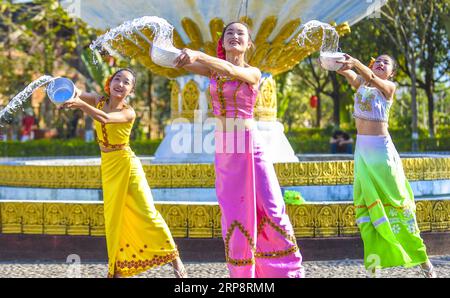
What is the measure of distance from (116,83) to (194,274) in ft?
5.59

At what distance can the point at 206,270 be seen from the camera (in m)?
6.32

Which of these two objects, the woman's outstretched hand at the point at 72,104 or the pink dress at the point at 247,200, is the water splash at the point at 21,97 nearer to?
the woman's outstretched hand at the point at 72,104

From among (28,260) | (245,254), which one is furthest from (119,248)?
(28,260)

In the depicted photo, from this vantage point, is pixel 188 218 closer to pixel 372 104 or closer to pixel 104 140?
pixel 104 140

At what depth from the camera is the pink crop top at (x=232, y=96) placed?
4496 millimetres

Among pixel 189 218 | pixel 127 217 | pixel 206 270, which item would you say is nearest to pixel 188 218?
pixel 189 218

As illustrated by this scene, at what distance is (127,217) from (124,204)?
4.3 inches

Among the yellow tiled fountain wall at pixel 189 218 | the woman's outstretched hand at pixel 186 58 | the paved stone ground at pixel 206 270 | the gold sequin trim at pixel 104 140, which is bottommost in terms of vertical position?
the paved stone ground at pixel 206 270

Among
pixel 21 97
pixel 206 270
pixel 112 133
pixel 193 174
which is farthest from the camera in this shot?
pixel 193 174

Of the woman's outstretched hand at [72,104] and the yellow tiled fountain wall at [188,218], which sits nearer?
the woman's outstretched hand at [72,104]

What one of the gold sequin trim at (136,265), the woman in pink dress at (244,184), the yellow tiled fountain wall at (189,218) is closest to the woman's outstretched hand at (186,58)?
the woman in pink dress at (244,184)

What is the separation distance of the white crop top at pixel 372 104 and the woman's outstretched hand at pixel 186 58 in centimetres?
205

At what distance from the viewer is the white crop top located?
5.70m

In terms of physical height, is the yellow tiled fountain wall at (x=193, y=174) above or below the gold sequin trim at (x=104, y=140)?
below
